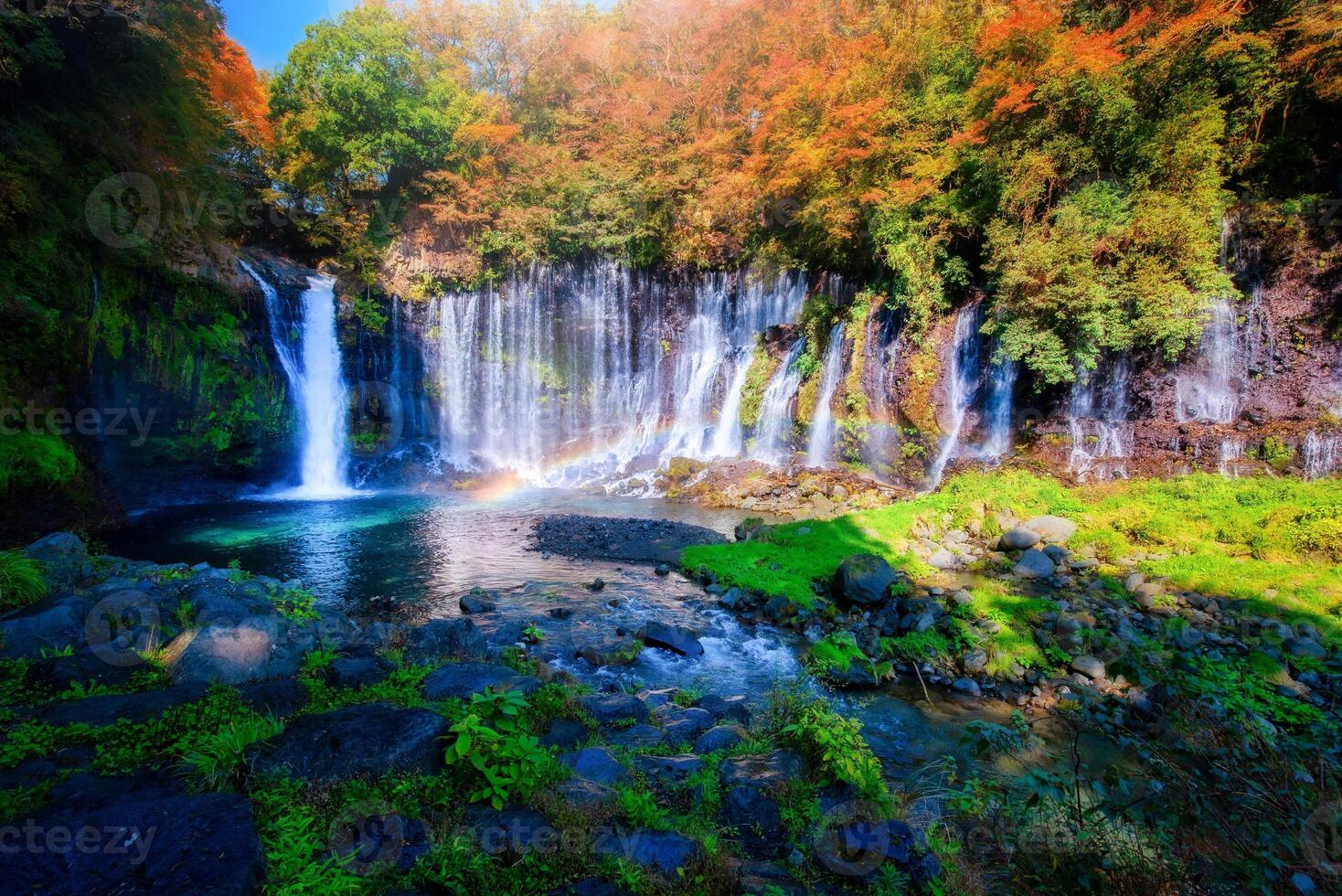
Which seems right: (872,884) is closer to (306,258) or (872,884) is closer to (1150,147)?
(1150,147)

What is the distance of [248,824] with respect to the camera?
2910mm

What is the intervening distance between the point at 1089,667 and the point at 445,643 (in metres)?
8.45

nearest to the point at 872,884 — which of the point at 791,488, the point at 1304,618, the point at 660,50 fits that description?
the point at 1304,618

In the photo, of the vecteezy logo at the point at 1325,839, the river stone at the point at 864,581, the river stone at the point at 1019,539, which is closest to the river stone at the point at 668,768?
the vecteezy logo at the point at 1325,839

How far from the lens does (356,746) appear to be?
3.67m

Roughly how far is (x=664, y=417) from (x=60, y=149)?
772 inches

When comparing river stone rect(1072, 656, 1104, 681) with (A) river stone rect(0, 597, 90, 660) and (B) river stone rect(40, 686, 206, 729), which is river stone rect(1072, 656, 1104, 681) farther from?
(A) river stone rect(0, 597, 90, 660)

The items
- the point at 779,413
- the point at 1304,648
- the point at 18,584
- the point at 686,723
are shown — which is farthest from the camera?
the point at 779,413

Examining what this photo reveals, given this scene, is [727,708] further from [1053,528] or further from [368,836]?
[1053,528]

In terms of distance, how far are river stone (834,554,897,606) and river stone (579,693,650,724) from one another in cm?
496

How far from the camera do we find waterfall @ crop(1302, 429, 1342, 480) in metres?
11.1

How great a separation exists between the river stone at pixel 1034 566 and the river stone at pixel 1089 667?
3.24 m

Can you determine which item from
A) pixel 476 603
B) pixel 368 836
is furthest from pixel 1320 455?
pixel 368 836

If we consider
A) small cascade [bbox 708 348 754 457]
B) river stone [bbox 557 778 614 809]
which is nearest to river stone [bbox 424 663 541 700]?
river stone [bbox 557 778 614 809]
